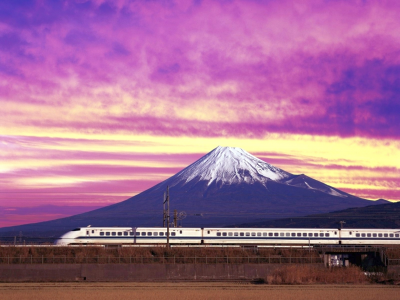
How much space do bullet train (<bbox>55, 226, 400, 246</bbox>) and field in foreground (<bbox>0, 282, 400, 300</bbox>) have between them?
25.7 meters

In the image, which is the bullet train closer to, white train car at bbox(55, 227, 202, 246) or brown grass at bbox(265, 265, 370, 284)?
white train car at bbox(55, 227, 202, 246)

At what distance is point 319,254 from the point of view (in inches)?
2687

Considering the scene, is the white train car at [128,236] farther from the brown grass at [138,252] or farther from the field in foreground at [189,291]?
the field in foreground at [189,291]

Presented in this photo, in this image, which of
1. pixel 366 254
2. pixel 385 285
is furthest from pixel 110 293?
pixel 366 254

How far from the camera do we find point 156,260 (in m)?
63.8

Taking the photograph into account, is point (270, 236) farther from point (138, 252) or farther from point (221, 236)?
point (138, 252)

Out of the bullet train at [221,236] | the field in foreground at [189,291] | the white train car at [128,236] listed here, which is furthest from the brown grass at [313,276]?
the white train car at [128,236]

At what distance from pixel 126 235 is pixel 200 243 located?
9.29 metres

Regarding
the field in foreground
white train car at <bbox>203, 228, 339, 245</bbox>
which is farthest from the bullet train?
the field in foreground

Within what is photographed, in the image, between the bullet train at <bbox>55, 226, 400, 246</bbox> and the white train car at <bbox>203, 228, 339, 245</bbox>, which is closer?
the bullet train at <bbox>55, 226, 400, 246</bbox>

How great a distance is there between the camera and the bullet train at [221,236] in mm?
79500

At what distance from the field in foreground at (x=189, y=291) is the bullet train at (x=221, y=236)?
2570 cm

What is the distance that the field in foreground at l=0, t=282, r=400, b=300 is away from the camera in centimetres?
4384

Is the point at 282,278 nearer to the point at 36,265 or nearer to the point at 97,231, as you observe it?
the point at 36,265
